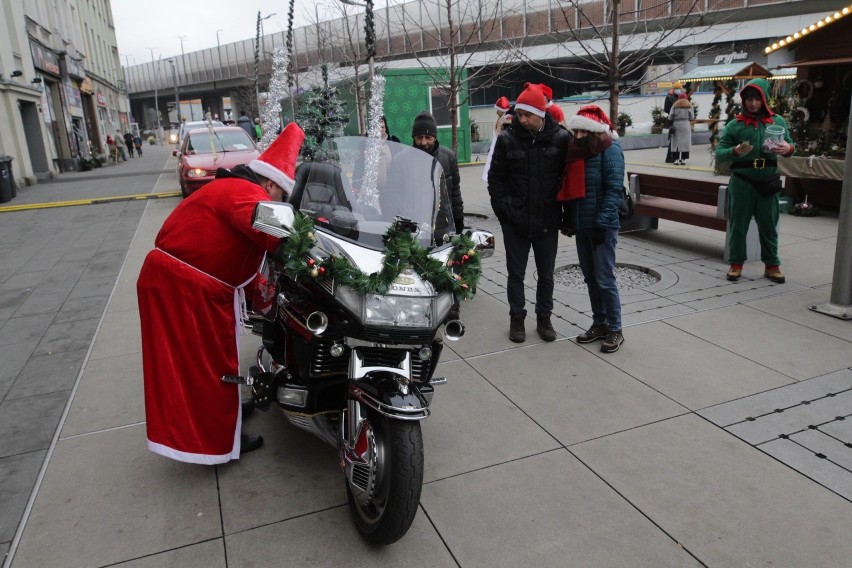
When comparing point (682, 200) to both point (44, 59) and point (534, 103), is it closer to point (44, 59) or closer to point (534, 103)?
point (534, 103)

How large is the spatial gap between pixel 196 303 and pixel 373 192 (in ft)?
3.53

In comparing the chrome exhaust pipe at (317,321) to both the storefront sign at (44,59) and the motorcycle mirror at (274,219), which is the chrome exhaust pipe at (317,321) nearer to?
the motorcycle mirror at (274,219)

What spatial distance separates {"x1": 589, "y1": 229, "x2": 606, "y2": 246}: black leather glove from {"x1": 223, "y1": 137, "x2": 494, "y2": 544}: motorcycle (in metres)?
1.79

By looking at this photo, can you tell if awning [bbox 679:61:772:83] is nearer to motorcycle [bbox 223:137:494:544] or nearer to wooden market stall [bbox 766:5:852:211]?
wooden market stall [bbox 766:5:852:211]

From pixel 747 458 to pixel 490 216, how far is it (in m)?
7.90

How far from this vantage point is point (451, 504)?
3139 millimetres

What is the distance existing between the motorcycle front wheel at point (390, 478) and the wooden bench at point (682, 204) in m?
5.37

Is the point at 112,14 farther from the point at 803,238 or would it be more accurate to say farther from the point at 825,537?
the point at 825,537

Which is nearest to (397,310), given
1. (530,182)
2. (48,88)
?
(530,182)

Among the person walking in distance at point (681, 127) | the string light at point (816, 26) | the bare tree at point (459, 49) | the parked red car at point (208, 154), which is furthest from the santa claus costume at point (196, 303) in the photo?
the person walking in distance at point (681, 127)

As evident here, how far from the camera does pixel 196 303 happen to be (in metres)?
3.25

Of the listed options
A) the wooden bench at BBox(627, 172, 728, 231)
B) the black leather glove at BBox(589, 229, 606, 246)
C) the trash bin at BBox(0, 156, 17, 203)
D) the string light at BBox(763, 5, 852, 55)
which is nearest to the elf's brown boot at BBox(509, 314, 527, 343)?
the black leather glove at BBox(589, 229, 606, 246)

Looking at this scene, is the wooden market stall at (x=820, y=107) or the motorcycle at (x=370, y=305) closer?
the motorcycle at (x=370, y=305)

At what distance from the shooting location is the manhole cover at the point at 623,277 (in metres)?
6.78
